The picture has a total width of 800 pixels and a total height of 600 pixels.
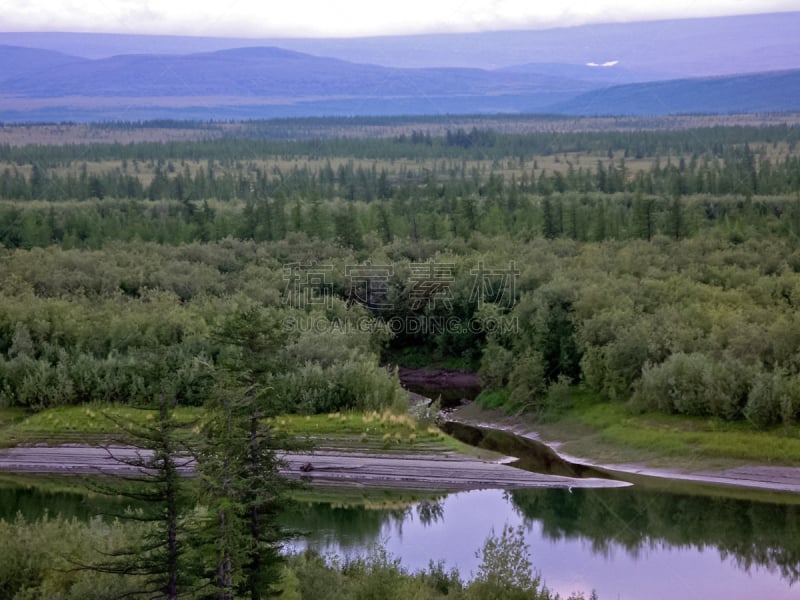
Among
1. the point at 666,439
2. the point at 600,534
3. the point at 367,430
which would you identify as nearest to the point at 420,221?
the point at 367,430

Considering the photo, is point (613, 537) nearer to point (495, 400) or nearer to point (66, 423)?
point (495, 400)

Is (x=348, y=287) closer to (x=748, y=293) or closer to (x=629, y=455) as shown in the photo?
(x=748, y=293)

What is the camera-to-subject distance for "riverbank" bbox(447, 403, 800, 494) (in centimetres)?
3803

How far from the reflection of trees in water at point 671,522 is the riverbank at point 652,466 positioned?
1729mm

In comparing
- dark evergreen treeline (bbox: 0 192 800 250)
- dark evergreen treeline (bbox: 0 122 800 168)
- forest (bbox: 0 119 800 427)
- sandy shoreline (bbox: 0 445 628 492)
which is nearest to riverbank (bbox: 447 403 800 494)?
sandy shoreline (bbox: 0 445 628 492)

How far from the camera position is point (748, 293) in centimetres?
5338

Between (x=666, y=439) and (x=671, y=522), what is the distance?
7453 millimetres

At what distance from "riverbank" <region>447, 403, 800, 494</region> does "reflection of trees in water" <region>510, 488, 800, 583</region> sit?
5.67ft

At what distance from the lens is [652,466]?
40469mm

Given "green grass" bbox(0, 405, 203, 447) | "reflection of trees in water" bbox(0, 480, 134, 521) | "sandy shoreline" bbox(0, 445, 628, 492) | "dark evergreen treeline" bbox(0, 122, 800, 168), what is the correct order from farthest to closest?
"dark evergreen treeline" bbox(0, 122, 800, 168)
"green grass" bbox(0, 405, 203, 447)
"sandy shoreline" bbox(0, 445, 628, 492)
"reflection of trees in water" bbox(0, 480, 134, 521)

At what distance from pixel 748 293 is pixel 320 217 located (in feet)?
120

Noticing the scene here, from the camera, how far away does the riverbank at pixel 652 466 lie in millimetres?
38031

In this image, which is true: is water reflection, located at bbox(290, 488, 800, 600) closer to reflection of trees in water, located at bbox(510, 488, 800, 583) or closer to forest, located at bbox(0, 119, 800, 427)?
reflection of trees in water, located at bbox(510, 488, 800, 583)

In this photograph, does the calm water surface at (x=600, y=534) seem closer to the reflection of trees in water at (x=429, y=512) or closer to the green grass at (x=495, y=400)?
the reflection of trees in water at (x=429, y=512)
